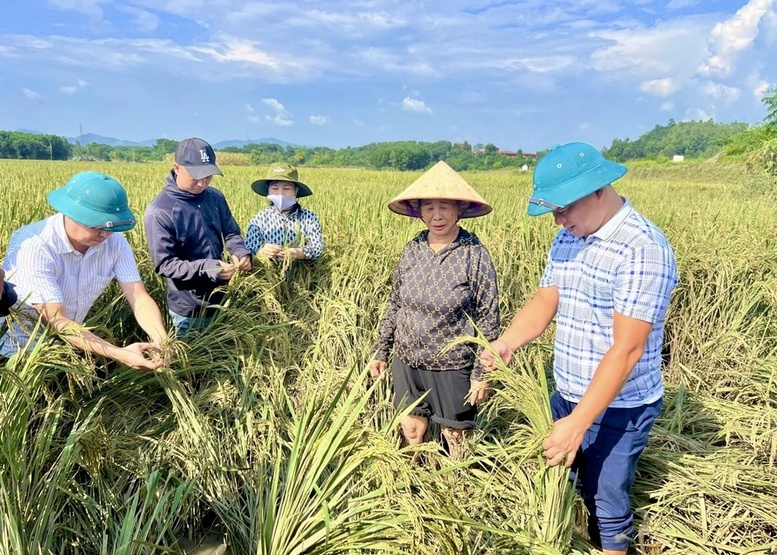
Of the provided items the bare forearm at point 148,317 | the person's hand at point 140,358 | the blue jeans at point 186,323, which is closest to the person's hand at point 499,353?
the person's hand at point 140,358

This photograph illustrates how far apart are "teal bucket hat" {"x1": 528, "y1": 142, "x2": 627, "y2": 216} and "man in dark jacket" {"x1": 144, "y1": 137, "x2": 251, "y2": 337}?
1.61m

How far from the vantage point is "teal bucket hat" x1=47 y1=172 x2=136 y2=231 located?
5.84 ft

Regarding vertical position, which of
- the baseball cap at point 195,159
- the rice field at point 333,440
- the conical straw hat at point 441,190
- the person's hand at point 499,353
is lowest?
the rice field at point 333,440

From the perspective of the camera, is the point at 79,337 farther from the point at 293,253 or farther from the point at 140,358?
the point at 293,253

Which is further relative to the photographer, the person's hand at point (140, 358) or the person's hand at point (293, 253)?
the person's hand at point (293, 253)

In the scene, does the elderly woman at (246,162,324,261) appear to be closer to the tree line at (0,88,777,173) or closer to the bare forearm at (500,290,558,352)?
the bare forearm at (500,290,558,352)

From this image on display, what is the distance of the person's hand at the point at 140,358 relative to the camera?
6.10ft

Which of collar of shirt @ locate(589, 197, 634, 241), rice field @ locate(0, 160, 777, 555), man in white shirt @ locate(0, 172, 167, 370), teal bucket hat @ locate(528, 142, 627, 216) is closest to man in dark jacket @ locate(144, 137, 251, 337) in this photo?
rice field @ locate(0, 160, 777, 555)

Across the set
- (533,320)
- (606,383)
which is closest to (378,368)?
(533,320)

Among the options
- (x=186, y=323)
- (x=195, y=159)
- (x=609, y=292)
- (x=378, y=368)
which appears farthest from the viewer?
(x=186, y=323)

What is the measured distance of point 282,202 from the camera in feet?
9.34

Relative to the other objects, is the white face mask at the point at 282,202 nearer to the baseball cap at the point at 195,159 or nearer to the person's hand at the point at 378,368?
the baseball cap at the point at 195,159

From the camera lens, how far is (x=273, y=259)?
2.75 m

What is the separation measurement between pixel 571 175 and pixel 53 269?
1.84 m
